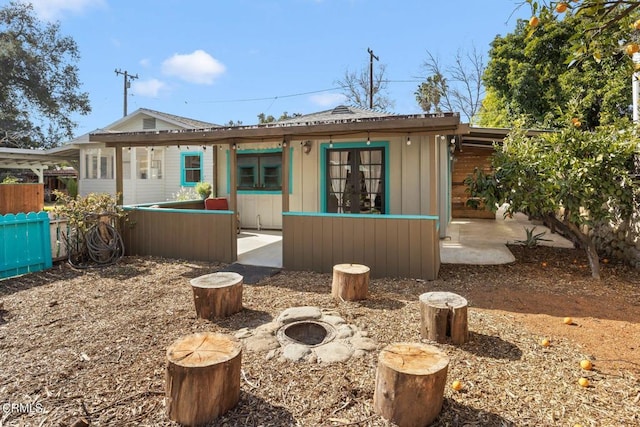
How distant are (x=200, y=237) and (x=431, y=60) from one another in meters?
22.4

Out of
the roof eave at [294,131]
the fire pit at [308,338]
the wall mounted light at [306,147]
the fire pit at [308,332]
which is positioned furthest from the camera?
the wall mounted light at [306,147]

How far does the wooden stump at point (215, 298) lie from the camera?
3.73 metres

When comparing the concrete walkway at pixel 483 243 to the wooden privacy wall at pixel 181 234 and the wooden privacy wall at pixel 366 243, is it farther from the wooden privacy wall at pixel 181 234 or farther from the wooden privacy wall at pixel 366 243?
the wooden privacy wall at pixel 181 234

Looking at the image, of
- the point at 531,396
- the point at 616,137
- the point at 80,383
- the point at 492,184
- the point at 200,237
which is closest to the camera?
the point at 531,396

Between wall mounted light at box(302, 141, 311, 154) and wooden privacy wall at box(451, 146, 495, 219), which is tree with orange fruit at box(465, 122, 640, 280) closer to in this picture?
wall mounted light at box(302, 141, 311, 154)

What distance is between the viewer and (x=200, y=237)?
6.49 metres

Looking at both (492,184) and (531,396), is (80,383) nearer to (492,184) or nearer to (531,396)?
(531,396)

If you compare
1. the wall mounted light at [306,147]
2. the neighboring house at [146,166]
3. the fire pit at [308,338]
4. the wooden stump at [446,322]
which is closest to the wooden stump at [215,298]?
the fire pit at [308,338]

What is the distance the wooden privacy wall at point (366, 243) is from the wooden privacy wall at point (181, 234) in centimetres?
114

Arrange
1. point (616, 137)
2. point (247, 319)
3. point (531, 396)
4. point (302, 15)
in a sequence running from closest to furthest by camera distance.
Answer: point (531, 396)
point (247, 319)
point (616, 137)
point (302, 15)

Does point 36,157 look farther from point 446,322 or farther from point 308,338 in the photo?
point 446,322

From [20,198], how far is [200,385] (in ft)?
46.4

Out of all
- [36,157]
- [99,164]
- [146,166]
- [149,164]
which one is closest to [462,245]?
[149,164]

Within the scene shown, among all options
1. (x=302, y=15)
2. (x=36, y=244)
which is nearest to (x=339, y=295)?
(x=36, y=244)
